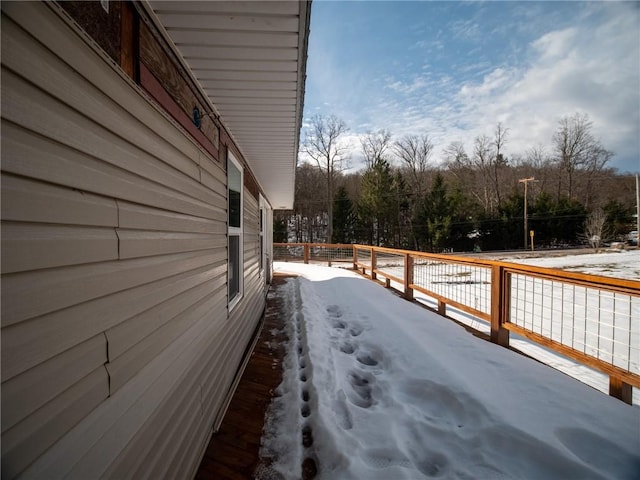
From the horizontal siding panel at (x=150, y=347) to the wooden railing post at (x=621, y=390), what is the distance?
3.12 metres

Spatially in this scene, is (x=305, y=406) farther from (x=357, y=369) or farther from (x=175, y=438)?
(x=175, y=438)

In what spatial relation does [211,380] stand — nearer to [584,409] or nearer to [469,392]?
[469,392]

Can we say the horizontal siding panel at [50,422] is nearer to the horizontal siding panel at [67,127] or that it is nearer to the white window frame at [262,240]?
the horizontal siding panel at [67,127]

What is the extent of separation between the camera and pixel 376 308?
178 inches

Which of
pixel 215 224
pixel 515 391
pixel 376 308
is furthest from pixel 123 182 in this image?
pixel 376 308

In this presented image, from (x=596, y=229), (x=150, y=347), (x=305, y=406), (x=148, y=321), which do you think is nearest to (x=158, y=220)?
(x=148, y=321)

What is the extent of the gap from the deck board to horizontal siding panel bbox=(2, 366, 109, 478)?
1.14 metres

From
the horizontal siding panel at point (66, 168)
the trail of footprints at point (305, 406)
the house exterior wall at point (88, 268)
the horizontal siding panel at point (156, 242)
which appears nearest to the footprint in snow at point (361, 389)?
the trail of footprints at point (305, 406)

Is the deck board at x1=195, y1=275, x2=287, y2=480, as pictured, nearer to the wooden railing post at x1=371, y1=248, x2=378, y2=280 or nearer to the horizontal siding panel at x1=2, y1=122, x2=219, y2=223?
the horizontal siding panel at x1=2, y1=122, x2=219, y2=223

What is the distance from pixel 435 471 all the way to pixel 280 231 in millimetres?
22251

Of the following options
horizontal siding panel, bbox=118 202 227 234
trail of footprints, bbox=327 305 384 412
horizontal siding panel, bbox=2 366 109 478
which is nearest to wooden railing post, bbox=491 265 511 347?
trail of footprints, bbox=327 305 384 412

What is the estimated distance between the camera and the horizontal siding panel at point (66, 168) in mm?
694

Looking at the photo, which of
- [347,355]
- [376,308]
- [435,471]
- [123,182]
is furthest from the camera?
[376,308]

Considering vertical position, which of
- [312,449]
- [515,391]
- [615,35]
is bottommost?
[312,449]
